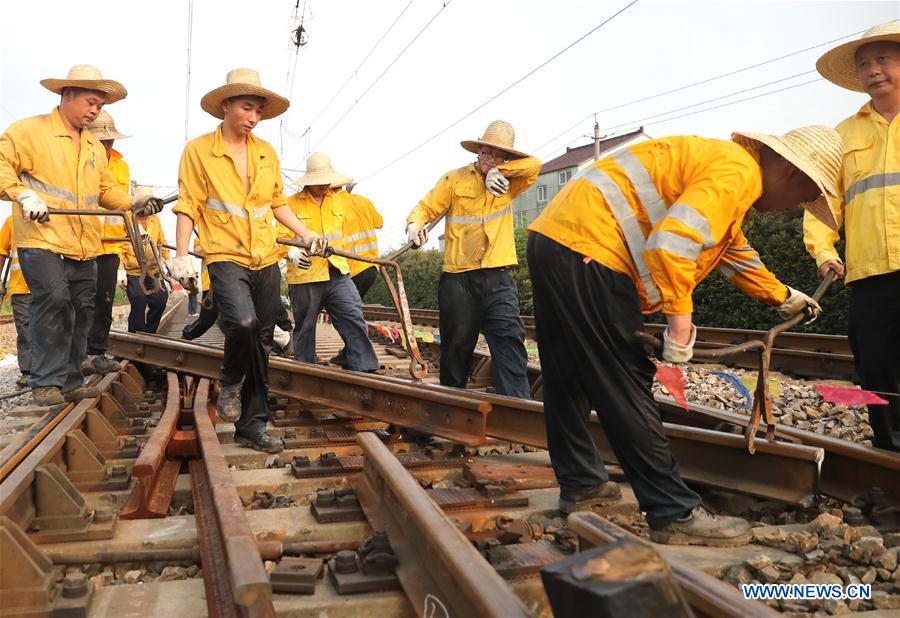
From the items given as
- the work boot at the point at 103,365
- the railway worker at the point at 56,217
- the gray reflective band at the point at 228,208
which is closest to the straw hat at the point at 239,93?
the gray reflective band at the point at 228,208

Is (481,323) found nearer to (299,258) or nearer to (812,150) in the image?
(299,258)

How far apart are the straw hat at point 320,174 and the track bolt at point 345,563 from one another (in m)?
5.60

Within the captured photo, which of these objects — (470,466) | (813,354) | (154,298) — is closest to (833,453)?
(470,466)

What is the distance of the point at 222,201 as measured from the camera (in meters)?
4.91

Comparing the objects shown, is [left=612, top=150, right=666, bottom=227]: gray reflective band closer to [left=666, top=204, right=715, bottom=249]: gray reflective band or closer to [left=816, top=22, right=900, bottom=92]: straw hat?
[left=666, top=204, right=715, bottom=249]: gray reflective band

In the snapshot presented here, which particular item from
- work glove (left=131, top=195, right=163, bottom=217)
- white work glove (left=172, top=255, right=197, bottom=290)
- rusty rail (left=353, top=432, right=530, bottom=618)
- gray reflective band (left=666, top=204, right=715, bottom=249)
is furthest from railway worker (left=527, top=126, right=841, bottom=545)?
work glove (left=131, top=195, right=163, bottom=217)

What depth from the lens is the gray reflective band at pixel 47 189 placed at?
5625 millimetres

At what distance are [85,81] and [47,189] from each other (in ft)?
2.70

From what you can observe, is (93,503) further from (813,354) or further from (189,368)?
(813,354)

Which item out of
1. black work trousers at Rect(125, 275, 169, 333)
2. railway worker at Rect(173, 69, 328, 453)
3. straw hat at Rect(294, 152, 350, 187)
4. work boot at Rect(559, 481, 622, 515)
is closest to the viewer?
work boot at Rect(559, 481, 622, 515)

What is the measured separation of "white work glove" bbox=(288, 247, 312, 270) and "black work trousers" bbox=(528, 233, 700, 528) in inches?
137

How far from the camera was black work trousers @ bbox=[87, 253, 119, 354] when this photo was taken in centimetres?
727

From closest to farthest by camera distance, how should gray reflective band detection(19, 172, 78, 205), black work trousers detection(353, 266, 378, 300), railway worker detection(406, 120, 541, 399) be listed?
gray reflective band detection(19, 172, 78, 205), railway worker detection(406, 120, 541, 399), black work trousers detection(353, 266, 378, 300)

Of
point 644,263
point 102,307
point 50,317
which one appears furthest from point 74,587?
point 102,307
